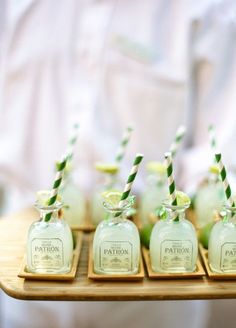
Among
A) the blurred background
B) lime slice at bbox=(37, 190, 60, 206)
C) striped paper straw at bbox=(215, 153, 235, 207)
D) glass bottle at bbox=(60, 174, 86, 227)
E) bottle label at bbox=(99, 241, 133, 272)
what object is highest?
the blurred background

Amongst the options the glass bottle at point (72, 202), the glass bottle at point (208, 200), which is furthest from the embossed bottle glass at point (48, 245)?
the glass bottle at point (208, 200)

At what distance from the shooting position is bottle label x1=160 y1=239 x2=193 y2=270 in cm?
103

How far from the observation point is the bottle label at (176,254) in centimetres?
103

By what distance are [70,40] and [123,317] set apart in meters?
0.78

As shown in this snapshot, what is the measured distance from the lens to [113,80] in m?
1.53

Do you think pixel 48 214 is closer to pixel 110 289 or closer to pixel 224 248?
pixel 110 289

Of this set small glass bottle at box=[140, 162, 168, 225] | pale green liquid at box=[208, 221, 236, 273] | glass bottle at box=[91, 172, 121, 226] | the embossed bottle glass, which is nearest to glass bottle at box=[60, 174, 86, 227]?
glass bottle at box=[91, 172, 121, 226]

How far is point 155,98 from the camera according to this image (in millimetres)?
1527

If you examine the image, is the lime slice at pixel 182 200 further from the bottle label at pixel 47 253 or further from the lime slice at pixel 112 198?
the bottle label at pixel 47 253

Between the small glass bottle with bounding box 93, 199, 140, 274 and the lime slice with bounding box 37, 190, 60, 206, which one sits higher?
the lime slice with bounding box 37, 190, 60, 206

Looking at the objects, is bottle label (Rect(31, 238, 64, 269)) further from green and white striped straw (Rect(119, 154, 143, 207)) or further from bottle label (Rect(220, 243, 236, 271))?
bottle label (Rect(220, 243, 236, 271))

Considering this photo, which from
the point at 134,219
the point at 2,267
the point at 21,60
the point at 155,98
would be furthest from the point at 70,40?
the point at 2,267

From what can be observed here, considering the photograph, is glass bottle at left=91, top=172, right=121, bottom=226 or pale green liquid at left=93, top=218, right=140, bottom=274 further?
glass bottle at left=91, top=172, right=121, bottom=226

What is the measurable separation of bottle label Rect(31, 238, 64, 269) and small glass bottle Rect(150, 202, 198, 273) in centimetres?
17
